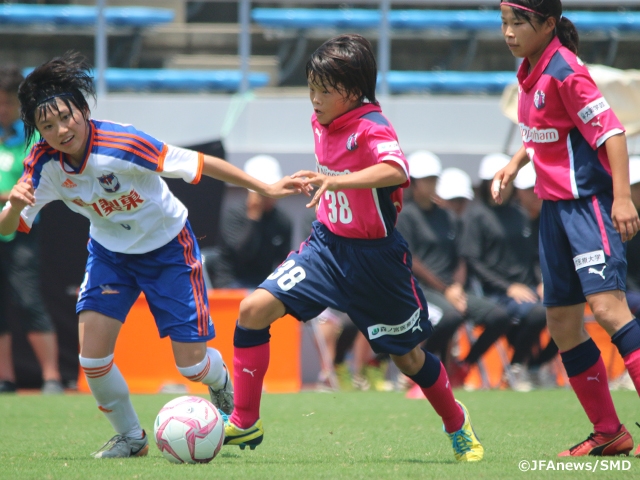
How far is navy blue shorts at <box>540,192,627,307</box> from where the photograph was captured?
12.3 feet

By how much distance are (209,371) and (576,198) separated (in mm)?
2023

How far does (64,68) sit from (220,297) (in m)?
4.11

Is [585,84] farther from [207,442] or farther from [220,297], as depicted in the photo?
[220,297]

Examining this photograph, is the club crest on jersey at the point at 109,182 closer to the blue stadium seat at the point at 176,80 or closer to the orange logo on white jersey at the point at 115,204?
the orange logo on white jersey at the point at 115,204

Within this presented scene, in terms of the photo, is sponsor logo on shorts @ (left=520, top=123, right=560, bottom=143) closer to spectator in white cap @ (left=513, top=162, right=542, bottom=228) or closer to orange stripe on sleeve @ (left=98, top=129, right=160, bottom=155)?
orange stripe on sleeve @ (left=98, top=129, right=160, bottom=155)

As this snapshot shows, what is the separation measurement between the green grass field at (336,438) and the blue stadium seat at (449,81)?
5.26 m

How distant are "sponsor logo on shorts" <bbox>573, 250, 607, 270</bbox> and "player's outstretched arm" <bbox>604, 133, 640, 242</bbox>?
120 mm

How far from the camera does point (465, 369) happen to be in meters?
8.31

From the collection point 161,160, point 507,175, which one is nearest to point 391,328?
point 507,175

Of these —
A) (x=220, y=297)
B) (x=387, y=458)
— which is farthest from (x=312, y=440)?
(x=220, y=297)

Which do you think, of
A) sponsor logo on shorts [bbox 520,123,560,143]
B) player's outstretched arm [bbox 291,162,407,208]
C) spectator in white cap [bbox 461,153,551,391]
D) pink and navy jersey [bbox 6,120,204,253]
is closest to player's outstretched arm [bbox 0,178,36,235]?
pink and navy jersey [bbox 6,120,204,253]

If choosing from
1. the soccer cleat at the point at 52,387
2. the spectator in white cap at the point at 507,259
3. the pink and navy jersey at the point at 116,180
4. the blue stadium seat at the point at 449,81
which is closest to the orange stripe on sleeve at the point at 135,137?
the pink and navy jersey at the point at 116,180

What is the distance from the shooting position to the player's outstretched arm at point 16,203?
3879 millimetres

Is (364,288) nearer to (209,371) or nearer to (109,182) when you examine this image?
(209,371)
